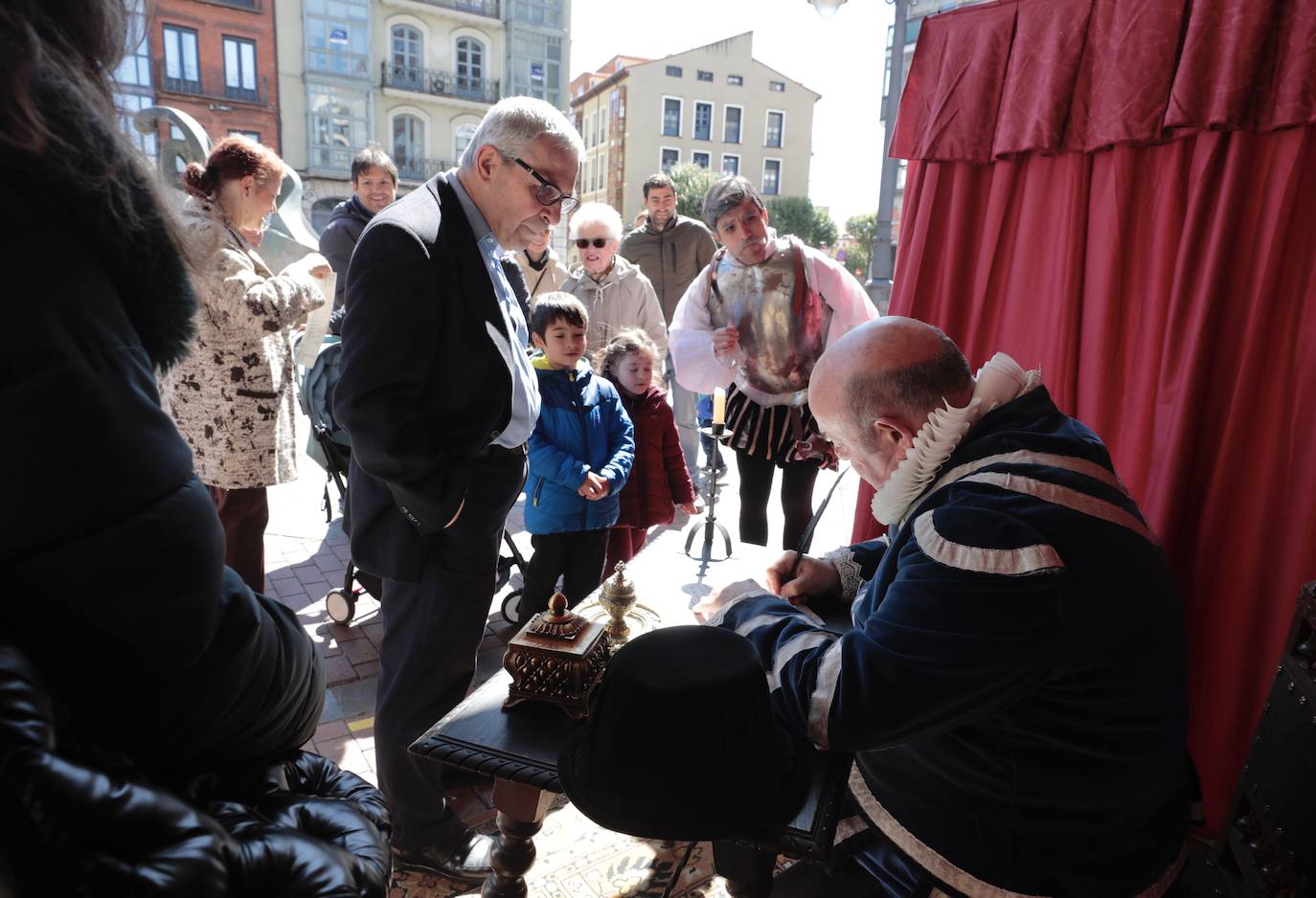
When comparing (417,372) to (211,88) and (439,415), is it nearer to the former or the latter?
(439,415)

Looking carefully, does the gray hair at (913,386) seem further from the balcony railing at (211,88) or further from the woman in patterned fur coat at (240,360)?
the balcony railing at (211,88)

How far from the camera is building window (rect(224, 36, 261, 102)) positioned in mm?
23078

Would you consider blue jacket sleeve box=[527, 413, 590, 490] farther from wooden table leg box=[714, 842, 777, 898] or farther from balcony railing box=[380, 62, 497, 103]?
balcony railing box=[380, 62, 497, 103]

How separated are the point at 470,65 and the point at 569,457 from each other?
90.6ft

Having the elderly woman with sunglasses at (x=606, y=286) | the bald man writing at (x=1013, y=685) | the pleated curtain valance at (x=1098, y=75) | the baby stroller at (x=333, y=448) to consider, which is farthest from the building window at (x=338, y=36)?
the bald man writing at (x=1013, y=685)

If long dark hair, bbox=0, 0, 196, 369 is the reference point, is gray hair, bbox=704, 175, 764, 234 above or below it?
above

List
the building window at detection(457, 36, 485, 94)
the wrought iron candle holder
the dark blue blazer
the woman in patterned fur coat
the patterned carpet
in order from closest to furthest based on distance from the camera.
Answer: the dark blue blazer → the patterned carpet → the woman in patterned fur coat → the wrought iron candle holder → the building window at detection(457, 36, 485, 94)

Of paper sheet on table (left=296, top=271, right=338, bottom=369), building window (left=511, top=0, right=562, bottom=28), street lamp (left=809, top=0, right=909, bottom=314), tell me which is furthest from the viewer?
building window (left=511, top=0, right=562, bottom=28)

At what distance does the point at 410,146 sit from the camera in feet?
85.9

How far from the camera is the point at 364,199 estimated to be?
14.2 ft

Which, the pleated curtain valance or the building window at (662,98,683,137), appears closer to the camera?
the pleated curtain valance

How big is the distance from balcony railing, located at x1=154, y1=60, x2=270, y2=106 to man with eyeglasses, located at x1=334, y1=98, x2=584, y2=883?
26.2 m

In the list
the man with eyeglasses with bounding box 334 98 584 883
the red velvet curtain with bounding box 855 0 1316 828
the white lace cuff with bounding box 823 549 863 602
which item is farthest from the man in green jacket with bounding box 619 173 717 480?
the white lace cuff with bounding box 823 549 863 602

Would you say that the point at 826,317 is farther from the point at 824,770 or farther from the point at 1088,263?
the point at 824,770
